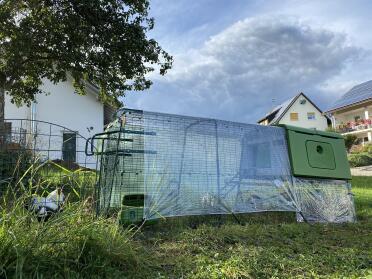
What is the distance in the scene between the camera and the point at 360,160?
82.3 feet

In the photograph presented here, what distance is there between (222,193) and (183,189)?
612mm

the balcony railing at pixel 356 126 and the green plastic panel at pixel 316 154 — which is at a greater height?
the balcony railing at pixel 356 126

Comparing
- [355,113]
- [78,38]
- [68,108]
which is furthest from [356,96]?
[78,38]

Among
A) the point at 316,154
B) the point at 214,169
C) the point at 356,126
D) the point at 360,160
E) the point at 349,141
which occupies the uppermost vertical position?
the point at 356,126

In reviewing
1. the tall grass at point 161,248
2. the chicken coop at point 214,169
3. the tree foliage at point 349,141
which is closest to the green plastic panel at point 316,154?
the chicken coop at point 214,169

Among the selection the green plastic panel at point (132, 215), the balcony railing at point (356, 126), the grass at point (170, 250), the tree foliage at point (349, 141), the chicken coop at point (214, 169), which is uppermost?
the balcony railing at point (356, 126)

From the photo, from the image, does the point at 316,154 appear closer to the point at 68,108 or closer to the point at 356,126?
the point at 68,108

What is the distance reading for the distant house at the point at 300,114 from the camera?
148ft

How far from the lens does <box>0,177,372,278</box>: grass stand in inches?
104

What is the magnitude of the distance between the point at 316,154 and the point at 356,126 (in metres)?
34.7

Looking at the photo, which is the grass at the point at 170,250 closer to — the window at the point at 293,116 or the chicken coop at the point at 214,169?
the chicken coop at the point at 214,169

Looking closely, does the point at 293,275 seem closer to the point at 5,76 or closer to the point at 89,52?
the point at 89,52

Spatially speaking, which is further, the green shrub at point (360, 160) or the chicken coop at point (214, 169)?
the green shrub at point (360, 160)

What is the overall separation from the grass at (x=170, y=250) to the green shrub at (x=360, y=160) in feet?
70.3
